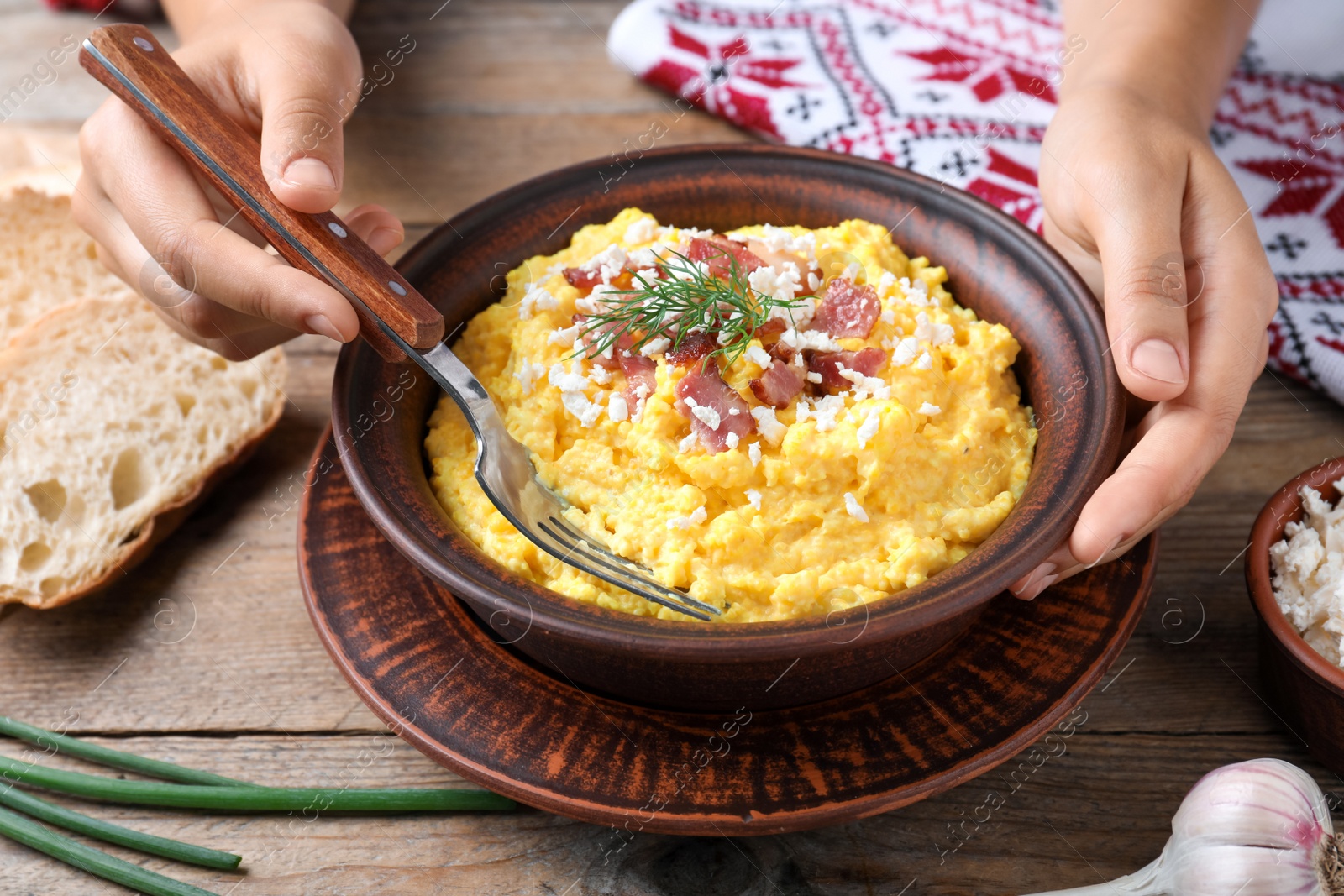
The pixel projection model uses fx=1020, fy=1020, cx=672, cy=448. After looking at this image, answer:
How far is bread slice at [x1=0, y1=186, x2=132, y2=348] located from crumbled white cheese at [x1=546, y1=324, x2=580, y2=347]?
1581 millimetres

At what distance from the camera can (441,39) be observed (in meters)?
4.40

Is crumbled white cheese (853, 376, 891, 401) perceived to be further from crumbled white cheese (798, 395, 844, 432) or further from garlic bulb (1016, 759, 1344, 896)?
garlic bulb (1016, 759, 1344, 896)

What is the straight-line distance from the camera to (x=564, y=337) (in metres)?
2.23

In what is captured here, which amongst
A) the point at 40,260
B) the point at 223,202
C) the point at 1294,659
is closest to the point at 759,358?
the point at 1294,659

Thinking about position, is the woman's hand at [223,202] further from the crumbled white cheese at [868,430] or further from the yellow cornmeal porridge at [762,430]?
the crumbled white cheese at [868,430]

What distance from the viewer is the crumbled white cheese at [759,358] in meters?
2.14

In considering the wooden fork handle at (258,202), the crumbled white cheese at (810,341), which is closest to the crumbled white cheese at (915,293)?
the crumbled white cheese at (810,341)

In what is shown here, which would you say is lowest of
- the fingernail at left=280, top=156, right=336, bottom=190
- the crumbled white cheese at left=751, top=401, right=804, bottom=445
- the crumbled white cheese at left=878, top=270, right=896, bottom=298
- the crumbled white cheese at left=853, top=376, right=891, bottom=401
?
the crumbled white cheese at left=751, top=401, right=804, bottom=445

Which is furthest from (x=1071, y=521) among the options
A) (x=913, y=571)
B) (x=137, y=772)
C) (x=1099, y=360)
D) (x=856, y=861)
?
(x=137, y=772)

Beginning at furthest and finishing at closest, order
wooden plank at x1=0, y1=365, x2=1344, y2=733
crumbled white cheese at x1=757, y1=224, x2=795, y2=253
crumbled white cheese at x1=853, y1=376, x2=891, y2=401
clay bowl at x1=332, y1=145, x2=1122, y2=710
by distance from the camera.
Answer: crumbled white cheese at x1=757, y1=224, x2=795, y2=253 → wooden plank at x1=0, y1=365, x2=1344, y2=733 → crumbled white cheese at x1=853, y1=376, x2=891, y2=401 → clay bowl at x1=332, y1=145, x2=1122, y2=710

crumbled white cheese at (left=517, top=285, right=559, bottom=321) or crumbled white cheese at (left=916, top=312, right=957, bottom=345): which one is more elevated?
crumbled white cheese at (left=916, top=312, right=957, bottom=345)

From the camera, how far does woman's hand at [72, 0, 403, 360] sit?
6.82ft

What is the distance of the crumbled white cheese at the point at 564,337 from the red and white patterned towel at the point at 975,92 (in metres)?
1.49

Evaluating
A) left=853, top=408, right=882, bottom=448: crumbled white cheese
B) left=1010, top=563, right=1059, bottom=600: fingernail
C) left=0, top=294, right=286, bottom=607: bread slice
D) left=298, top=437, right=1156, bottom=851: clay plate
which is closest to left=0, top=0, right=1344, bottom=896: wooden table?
left=0, top=294, right=286, bottom=607: bread slice
